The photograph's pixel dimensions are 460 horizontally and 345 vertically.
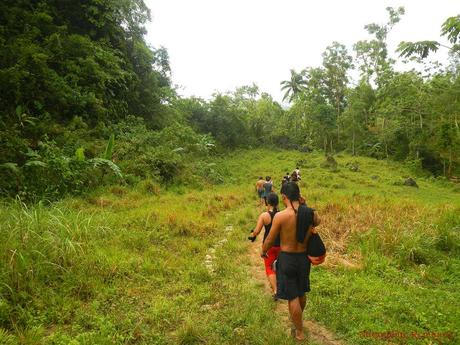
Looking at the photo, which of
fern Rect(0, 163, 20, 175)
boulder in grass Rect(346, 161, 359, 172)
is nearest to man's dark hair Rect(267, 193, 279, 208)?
fern Rect(0, 163, 20, 175)

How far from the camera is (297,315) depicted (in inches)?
166

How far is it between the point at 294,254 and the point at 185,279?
99.8 inches

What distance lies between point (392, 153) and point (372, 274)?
29.3 meters

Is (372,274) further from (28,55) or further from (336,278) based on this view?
(28,55)

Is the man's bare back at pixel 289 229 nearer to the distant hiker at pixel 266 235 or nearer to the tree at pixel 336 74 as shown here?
the distant hiker at pixel 266 235

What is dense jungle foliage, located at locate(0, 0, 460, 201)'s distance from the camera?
11.3 metres

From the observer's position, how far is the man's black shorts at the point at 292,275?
4219mm

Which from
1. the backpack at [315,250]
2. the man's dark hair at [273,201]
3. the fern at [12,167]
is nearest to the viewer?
the backpack at [315,250]

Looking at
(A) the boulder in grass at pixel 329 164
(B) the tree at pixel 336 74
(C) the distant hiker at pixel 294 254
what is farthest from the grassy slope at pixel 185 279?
(B) the tree at pixel 336 74

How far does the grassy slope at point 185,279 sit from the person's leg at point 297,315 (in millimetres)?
206

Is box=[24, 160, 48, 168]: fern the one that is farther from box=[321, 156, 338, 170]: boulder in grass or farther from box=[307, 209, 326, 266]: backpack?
box=[321, 156, 338, 170]: boulder in grass

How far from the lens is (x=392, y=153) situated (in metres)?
32.6

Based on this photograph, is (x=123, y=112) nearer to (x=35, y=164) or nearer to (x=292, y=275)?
(x=35, y=164)

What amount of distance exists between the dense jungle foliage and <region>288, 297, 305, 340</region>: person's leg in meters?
5.09
